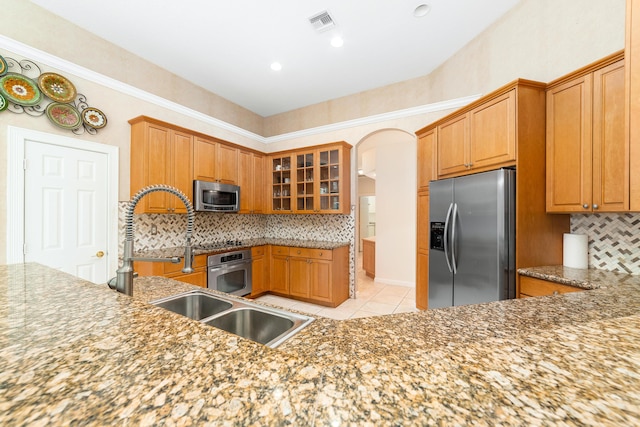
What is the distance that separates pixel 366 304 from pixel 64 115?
422 cm

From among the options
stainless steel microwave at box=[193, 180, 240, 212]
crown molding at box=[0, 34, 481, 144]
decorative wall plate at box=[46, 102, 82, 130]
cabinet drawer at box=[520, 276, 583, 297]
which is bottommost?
cabinet drawer at box=[520, 276, 583, 297]

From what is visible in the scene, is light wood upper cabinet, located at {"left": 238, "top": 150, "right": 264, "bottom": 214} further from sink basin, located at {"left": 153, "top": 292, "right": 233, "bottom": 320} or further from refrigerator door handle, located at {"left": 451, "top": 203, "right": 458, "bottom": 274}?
refrigerator door handle, located at {"left": 451, "top": 203, "right": 458, "bottom": 274}

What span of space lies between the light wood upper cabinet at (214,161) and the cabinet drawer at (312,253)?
1.44m

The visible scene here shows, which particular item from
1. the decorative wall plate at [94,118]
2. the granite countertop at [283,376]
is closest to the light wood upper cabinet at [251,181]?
the decorative wall plate at [94,118]

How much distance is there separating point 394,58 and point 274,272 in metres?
3.51

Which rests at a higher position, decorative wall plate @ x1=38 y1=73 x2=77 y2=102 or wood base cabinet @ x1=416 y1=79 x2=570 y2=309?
decorative wall plate @ x1=38 y1=73 x2=77 y2=102

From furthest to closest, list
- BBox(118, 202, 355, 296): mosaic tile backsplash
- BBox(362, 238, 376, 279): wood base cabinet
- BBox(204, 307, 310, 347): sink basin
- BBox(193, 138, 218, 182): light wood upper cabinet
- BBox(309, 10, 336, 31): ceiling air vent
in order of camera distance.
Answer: BBox(362, 238, 376, 279): wood base cabinet, BBox(193, 138, 218, 182): light wood upper cabinet, BBox(118, 202, 355, 296): mosaic tile backsplash, BBox(309, 10, 336, 31): ceiling air vent, BBox(204, 307, 310, 347): sink basin

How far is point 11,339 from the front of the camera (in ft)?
1.76

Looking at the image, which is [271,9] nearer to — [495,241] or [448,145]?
[448,145]

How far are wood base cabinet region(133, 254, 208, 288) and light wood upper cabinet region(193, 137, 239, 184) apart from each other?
115 centimetres

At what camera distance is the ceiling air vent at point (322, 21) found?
250cm

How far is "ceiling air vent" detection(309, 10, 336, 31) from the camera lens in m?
2.50

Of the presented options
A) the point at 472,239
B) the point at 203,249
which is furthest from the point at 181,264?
the point at 472,239

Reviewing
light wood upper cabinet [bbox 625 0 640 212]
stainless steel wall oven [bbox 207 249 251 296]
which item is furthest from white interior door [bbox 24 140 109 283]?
light wood upper cabinet [bbox 625 0 640 212]
